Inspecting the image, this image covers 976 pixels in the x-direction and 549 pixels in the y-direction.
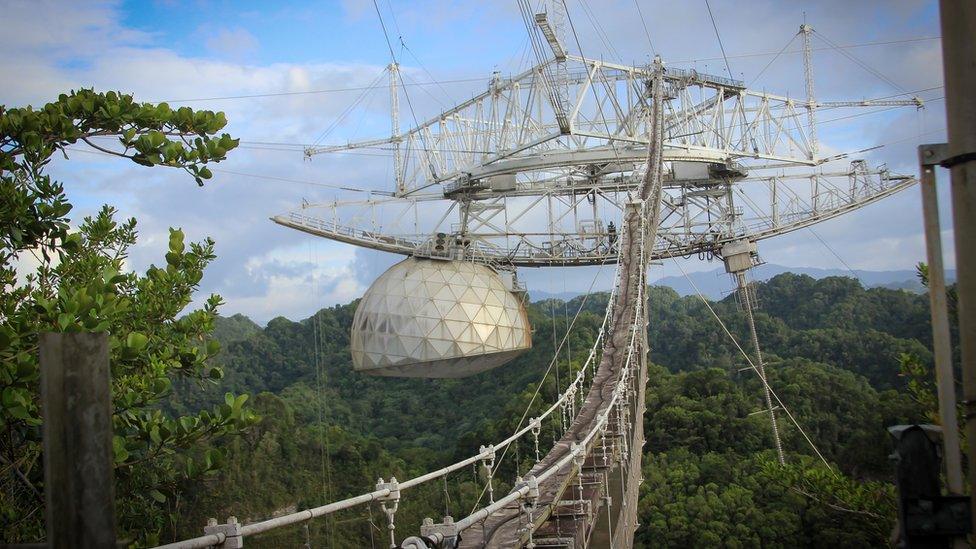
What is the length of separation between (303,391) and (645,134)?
15296 millimetres

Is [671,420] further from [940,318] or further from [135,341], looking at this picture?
[940,318]

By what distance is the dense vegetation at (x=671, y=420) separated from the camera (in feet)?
66.7

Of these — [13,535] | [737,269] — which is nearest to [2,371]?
[13,535]

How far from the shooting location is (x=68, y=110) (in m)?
5.81

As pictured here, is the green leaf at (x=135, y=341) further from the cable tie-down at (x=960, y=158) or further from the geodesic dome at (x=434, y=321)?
the geodesic dome at (x=434, y=321)

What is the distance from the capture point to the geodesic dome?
2280 centimetres

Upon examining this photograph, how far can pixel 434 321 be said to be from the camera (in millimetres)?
22781

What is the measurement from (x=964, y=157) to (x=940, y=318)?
1.97 feet

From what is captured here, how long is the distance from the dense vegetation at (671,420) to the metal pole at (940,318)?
348 inches

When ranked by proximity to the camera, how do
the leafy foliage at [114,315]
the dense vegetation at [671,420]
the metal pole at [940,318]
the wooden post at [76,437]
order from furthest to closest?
1. the dense vegetation at [671,420]
2. the leafy foliage at [114,315]
3. the metal pole at [940,318]
4. the wooden post at [76,437]

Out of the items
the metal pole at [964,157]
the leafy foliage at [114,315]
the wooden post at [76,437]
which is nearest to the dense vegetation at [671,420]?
the leafy foliage at [114,315]

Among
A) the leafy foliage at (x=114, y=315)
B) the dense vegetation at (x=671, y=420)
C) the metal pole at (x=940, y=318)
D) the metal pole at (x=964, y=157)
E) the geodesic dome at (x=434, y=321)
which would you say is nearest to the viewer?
the metal pole at (x=964, y=157)

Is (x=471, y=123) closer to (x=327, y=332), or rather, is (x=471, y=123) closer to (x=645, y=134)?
(x=645, y=134)

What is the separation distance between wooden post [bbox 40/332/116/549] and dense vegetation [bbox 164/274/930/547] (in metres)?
10.3
